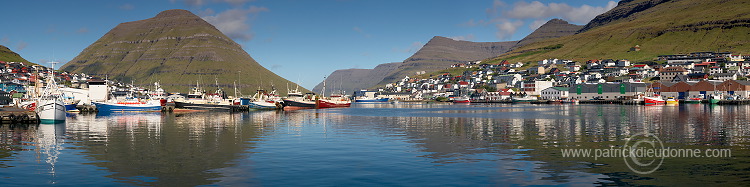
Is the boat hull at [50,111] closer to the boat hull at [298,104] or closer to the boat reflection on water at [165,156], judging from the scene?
the boat reflection on water at [165,156]

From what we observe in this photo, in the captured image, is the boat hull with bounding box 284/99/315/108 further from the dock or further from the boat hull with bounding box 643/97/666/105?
the boat hull with bounding box 643/97/666/105

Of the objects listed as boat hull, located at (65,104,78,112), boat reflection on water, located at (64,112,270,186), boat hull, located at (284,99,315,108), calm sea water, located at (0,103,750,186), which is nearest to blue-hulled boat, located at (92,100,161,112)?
boat hull, located at (65,104,78,112)

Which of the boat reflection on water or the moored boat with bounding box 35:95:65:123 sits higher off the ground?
the moored boat with bounding box 35:95:65:123

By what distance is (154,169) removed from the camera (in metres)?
23.0

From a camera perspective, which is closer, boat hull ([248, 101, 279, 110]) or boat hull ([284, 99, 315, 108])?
boat hull ([248, 101, 279, 110])

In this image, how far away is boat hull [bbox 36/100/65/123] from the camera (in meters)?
59.1

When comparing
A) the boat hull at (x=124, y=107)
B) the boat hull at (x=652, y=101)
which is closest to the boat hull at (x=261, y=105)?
the boat hull at (x=124, y=107)

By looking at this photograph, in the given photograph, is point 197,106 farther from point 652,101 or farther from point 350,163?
point 652,101

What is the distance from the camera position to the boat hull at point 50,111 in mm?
59125

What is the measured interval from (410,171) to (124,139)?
2613 cm

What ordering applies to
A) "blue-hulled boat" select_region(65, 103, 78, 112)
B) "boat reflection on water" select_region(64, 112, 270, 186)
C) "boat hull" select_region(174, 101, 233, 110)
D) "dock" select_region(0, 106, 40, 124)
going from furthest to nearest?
"boat hull" select_region(174, 101, 233, 110) → "blue-hulled boat" select_region(65, 103, 78, 112) → "dock" select_region(0, 106, 40, 124) → "boat reflection on water" select_region(64, 112, 270, 186)

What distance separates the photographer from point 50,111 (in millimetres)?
59094

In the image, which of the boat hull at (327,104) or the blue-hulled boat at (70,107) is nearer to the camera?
the blue-hulled boat at (70,107)

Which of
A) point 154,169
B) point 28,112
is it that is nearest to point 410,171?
point 154,169
